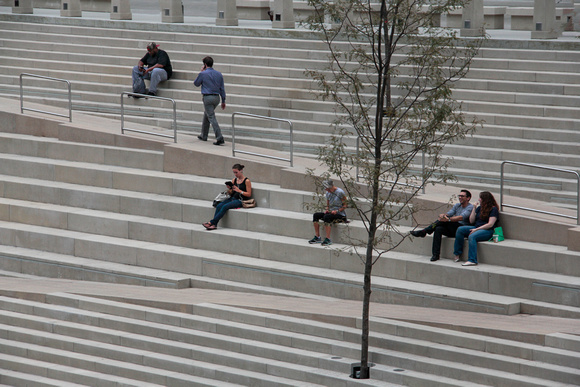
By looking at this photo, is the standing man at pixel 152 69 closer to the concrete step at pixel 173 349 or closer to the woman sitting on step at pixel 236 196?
the woman sitting on step at pixel 236 196

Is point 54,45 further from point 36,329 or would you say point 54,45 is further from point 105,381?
point 105,381

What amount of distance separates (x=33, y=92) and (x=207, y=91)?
679 centimetres

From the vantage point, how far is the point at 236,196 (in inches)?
733

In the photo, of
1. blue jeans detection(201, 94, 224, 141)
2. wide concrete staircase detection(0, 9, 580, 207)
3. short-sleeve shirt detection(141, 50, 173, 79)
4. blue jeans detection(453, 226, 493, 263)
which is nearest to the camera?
blue jeans detection(453, 226, 493, 263)

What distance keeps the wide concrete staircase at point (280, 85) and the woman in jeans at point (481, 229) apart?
2419 millimetres

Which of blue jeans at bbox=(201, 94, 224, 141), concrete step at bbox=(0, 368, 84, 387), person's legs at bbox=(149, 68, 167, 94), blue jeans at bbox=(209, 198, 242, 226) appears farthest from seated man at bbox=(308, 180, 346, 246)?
person's legs at bbox=(149, 68, 167, 94)

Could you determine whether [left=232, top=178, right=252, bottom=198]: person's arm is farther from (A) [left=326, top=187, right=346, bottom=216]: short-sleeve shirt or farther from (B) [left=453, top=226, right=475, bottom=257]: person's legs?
(B) [left=453, top=226, right=475, bottom=257]: person's legs

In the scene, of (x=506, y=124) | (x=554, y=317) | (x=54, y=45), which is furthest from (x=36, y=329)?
(x=54, y=45)

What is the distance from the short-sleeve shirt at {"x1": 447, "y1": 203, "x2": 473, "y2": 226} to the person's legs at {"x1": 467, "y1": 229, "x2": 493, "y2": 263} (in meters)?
0.34

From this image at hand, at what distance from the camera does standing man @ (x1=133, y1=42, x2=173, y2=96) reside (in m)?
23.7

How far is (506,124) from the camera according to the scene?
2020cm

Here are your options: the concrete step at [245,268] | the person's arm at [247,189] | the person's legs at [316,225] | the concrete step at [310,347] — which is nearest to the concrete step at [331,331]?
the concrete step at [310,347]

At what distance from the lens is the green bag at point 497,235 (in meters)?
15.9

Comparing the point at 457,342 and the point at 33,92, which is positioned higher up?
the point at 33,92
